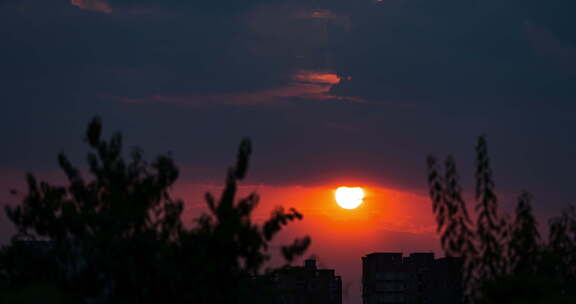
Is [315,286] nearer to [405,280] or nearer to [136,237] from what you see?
[405,280]

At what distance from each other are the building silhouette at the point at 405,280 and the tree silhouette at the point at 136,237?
55.9m

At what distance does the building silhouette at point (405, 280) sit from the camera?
2997 inches

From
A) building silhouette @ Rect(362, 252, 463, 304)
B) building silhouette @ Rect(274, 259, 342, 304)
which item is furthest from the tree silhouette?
building silhouette @ Rect(274, 259, 342, 304)

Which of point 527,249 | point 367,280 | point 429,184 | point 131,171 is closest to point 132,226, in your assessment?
point 131,171

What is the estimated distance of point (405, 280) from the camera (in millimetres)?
79000

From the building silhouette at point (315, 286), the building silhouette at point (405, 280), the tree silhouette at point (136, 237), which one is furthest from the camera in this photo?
the building silhouette at point (315, 286)

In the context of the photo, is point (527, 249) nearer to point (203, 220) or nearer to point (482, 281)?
point (482, 281)

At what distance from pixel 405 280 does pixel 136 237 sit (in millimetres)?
62037

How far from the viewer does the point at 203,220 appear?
19.3m

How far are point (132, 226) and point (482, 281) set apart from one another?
8.10 meters

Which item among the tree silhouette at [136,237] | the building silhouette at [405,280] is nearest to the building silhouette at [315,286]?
the building silhouette at [405,280]

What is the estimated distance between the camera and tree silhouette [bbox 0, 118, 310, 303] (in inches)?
745

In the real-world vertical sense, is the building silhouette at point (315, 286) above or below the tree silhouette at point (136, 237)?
above

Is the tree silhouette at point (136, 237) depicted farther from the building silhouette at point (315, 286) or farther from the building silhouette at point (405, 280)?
the building silhouette at point (315, 286)
